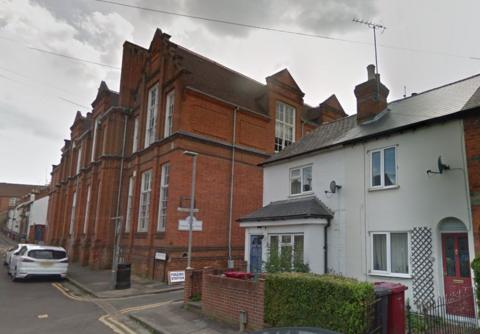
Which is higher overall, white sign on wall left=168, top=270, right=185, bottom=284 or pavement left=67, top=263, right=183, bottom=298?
white sign on wall left=168, top=270, right=185, bottom=284

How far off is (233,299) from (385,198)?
6032 mm

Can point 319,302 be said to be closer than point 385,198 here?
Yes

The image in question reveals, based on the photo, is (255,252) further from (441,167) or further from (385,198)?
(441,167)

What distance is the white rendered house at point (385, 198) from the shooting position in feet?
33.3

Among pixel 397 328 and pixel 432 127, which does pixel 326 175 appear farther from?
pixel 397 328

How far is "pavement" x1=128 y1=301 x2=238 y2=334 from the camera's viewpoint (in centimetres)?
912

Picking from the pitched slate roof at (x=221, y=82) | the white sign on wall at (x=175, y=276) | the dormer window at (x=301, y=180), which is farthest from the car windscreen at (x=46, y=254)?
the dormer window at (x=301, y=180)

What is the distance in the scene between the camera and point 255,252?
16.2m

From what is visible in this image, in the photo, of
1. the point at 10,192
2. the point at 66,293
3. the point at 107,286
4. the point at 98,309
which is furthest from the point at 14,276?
the point at 10,192

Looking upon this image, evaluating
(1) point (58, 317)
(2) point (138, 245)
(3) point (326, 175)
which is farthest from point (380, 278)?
(2) point (138, 245)

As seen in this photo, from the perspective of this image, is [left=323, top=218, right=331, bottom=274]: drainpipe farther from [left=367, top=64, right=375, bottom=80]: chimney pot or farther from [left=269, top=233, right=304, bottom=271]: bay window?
[left=367, top=64, right=375, bottom=80]: chimney pot

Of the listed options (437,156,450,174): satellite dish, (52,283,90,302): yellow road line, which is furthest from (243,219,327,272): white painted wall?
(52,283,90,302): yellow road line

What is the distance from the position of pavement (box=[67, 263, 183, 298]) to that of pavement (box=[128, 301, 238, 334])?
13.5 ft

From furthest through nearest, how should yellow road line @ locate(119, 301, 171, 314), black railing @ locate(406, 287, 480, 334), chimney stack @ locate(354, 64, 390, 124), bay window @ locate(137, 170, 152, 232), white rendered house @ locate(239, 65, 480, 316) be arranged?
1. bay window @ locate(137, 170, 152, 232)
2. chimney stack @ locate(354, 64, 390, 124)
3. yellow road line @ locate(119, 301, 171, 314)
4. white rendered house @ locate(239, 65, 480, 316)
5. black railing @ locate(406, 287, 480, 334)
